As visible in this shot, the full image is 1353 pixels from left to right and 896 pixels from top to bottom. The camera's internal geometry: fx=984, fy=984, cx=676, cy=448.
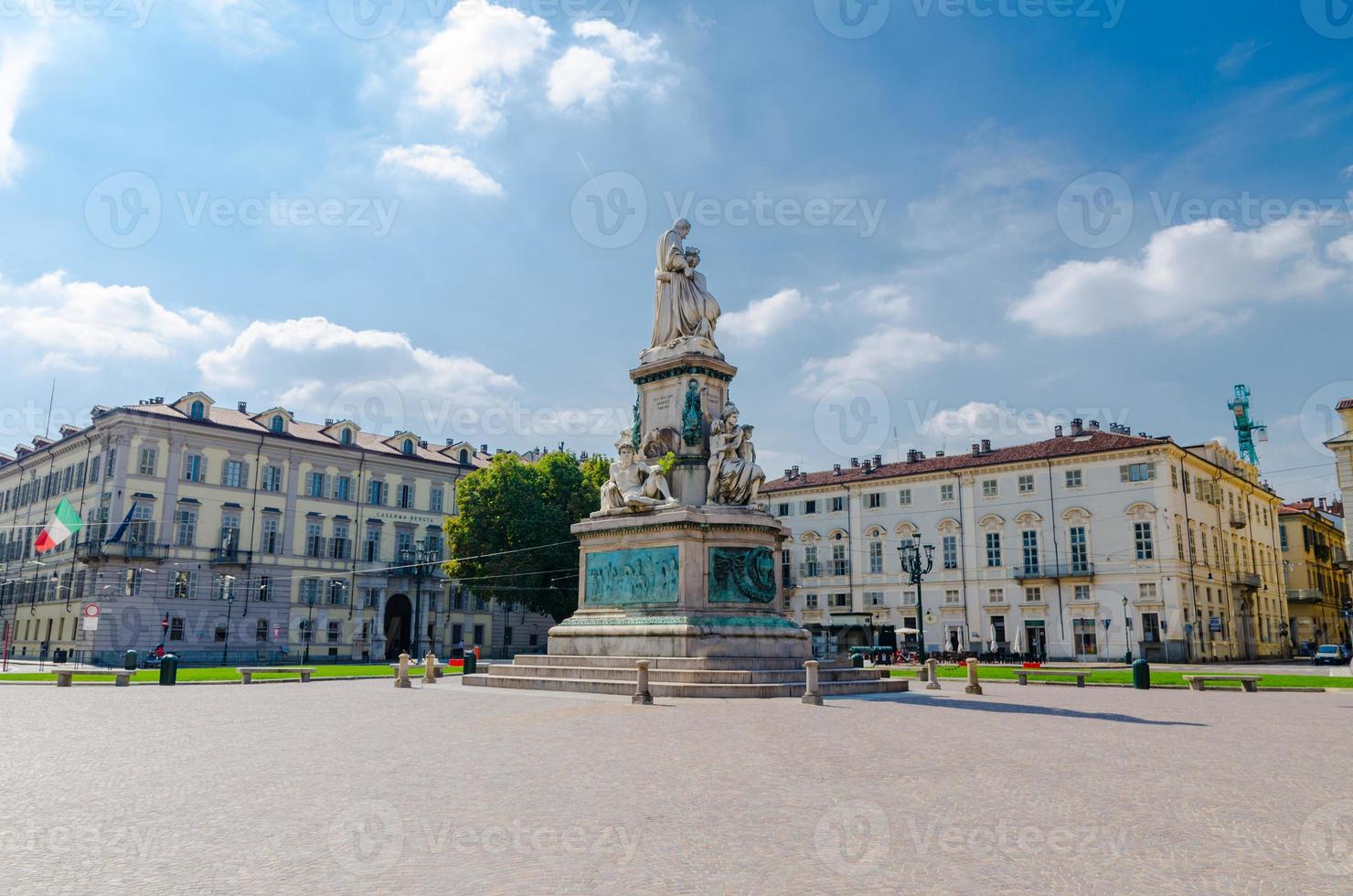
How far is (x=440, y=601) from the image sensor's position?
2549 inches

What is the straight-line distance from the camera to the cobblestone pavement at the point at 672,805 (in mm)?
5902

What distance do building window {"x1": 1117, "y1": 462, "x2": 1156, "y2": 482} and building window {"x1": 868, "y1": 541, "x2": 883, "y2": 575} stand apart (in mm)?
16063

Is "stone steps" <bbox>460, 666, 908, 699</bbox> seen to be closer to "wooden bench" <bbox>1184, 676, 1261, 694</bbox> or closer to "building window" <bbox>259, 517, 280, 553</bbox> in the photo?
"wooden bench" <bbox>1184, 676, 1261, 694</bbox>

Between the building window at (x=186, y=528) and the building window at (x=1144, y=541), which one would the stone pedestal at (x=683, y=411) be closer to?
the building window at (x=186, y=528)

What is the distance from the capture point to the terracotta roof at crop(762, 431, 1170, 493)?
59.8m

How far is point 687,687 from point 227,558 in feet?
148

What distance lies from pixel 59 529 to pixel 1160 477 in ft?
181

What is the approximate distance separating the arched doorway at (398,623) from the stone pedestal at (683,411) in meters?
43.9

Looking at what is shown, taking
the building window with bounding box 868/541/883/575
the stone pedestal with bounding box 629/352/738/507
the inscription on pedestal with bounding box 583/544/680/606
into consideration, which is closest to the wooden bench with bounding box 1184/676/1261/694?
the stone pedestal with bounding box 629/352/738/507

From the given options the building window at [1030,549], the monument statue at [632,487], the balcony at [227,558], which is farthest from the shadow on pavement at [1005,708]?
the balcony at [227,558]

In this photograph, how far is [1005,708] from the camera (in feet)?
59.8

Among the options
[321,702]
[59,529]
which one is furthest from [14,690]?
[59,529]

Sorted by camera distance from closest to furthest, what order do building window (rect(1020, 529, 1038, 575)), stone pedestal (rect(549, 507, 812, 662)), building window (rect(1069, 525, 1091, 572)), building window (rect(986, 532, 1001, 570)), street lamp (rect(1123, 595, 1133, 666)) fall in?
stone pedestal (rect(549, 507, 812, 662)), street lamp (rect(1123, 595, 1133, 666)), building window (rect(1069, 525, 1091, 572)), building window (rect(1020, 529, 1038, 575)), building window (rect(986, 532, 1001, 570))

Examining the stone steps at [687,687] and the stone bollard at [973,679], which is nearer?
the stone steps at [687,687]
